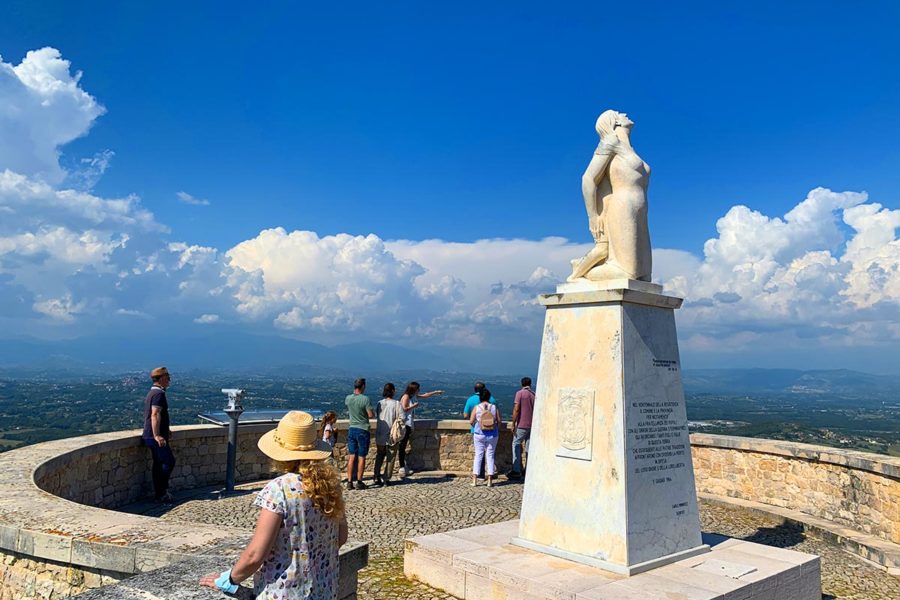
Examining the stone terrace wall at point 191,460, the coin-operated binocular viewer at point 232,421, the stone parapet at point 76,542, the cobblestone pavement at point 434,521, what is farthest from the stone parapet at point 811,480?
the coin-operated binocular viewer at point 232,421

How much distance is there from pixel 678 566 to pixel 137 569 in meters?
4.26

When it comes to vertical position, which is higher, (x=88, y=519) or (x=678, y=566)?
(x=88, y=519)

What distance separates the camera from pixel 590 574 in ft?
17.0

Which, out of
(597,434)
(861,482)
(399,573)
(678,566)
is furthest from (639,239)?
(861,482)

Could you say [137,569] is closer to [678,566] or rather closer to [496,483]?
[678,566]

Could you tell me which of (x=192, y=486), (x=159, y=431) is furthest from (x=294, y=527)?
(x=192, y=486)

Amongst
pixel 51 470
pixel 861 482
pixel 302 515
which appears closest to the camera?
pixel 302 515

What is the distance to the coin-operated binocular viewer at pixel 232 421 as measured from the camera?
392 inches

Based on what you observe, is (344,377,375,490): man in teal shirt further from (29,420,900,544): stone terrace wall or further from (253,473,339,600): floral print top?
(253,473,339,600): floral print top

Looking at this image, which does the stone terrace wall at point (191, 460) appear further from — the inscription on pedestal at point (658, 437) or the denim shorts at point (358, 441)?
the inscription on pedestal at point (658, 437)

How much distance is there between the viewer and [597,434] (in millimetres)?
5566

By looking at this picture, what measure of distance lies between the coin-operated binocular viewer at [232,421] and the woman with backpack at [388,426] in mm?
2493

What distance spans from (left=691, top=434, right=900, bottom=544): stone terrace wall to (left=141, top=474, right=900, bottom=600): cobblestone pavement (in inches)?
30.1

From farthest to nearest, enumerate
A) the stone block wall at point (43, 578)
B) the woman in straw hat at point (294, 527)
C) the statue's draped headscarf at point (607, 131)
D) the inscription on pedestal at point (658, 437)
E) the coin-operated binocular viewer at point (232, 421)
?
the coin-operated binocular viewer at point (232, 421)
the statue's draped headscarf at point (607, 131)
the inscription on pedestal at point (658, 437)
the stone block wall at point (43, 578)
the woman in straw hat at point (294, 527)
